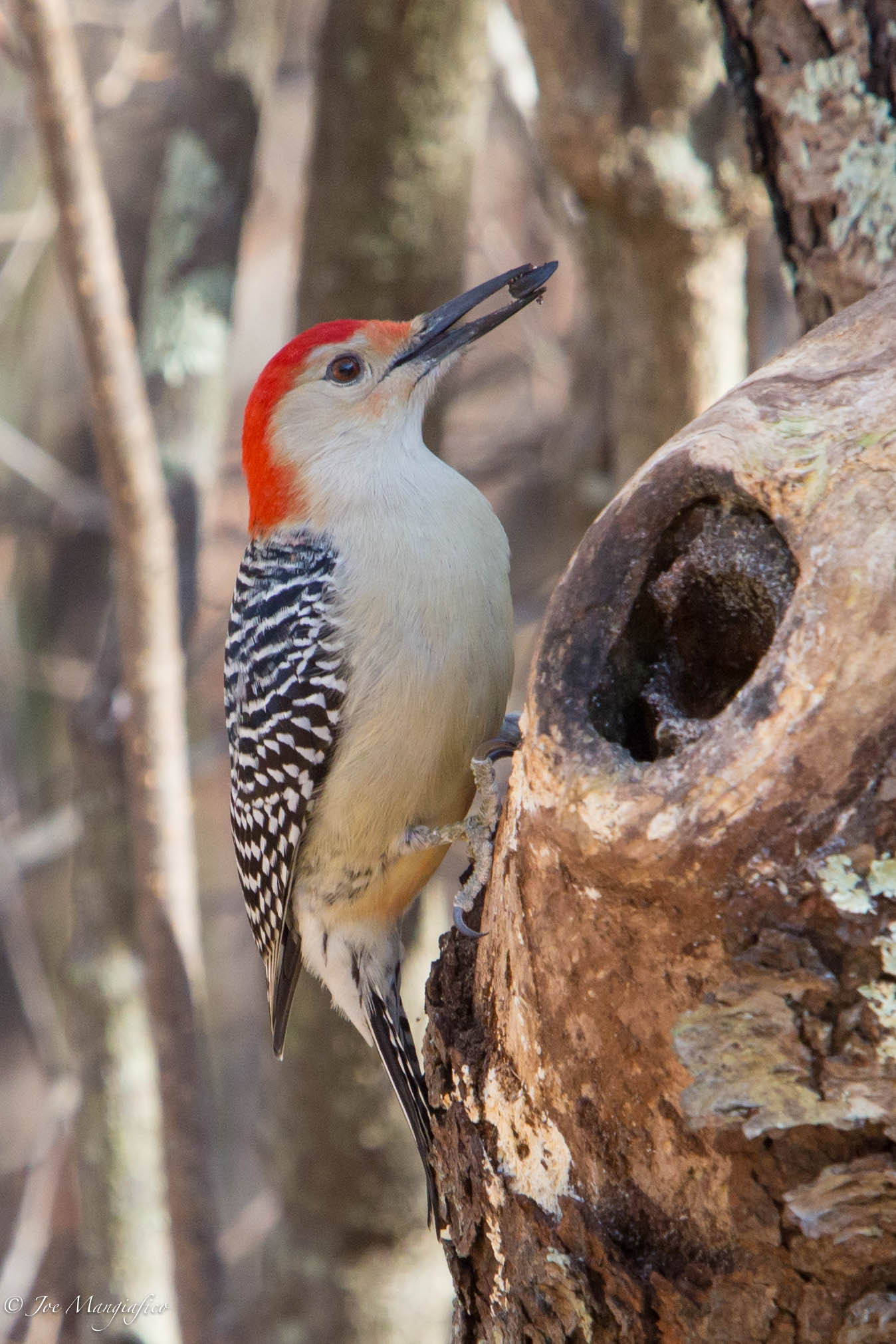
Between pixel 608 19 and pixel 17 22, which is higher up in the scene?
pixel 17 22

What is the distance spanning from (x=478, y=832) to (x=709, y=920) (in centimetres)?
86

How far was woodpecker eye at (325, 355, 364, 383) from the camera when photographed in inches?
114

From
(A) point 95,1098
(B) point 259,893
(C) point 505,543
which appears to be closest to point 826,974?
(C) point 505,543

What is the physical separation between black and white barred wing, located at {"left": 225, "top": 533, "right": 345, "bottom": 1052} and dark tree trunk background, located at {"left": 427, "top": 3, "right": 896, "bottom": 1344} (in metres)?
0.86

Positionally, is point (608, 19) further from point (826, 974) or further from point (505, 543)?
point (826, 974)

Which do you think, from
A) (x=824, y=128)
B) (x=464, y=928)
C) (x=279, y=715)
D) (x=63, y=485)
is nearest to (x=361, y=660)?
(x=279, y=715)

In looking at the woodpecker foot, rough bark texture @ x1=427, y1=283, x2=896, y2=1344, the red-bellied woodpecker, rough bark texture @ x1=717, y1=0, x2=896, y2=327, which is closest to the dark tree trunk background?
rough bark texture @ x1=427, y1=283, x2=896, y2=1344

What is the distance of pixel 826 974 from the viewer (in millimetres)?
1429

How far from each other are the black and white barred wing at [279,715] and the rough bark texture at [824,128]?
44.4 inches

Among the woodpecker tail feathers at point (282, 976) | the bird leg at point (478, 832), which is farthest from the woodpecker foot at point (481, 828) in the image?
the woodpecker tail feathers at point (282, 976)

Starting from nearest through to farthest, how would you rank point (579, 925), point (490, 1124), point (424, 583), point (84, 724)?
1. point (579, 925)
2. point (490, 1124)
3. point (424, 583)
4. point (84, 724)

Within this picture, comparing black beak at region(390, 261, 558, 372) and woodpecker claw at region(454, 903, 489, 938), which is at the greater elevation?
black beak at region(390, 261, 558, 372)

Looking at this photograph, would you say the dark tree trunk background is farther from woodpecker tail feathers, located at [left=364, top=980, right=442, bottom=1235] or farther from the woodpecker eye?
the woodpecker eye

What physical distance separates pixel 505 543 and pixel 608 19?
5.22ft
